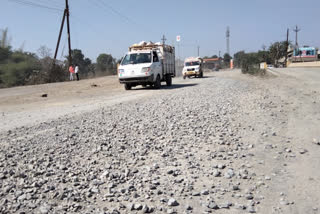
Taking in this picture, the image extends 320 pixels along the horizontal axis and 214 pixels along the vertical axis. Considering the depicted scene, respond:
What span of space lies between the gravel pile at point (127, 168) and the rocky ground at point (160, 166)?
14mm

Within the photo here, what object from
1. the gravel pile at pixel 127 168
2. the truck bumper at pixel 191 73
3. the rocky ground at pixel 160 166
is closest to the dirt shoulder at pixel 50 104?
the rocky ground at pixel 160 166

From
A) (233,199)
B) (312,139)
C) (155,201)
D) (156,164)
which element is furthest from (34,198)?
(312,139)

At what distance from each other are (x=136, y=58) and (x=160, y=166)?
12.9 metres

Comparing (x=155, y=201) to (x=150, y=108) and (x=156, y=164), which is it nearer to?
(x=156, y=164)

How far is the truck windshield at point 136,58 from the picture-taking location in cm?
1694

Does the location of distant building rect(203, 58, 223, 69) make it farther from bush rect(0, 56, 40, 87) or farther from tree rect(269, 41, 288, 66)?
bush rect(0, 56, 40, 87)

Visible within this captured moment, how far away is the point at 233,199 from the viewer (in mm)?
3727

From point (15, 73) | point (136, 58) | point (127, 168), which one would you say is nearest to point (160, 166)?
point (127, 168)

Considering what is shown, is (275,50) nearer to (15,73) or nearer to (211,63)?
(211,63)

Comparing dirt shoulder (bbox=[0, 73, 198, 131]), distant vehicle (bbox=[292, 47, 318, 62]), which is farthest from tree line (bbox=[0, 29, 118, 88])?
distant vehicle (bbox=[292, 47, 318, 62])

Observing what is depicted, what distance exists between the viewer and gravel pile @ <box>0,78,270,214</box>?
3566mm

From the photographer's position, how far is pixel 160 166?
4719 millimetres

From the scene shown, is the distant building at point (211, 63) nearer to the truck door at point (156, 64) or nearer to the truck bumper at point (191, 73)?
the truck bumper at point (191, 73)

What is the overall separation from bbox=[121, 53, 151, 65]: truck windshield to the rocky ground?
9403mm
